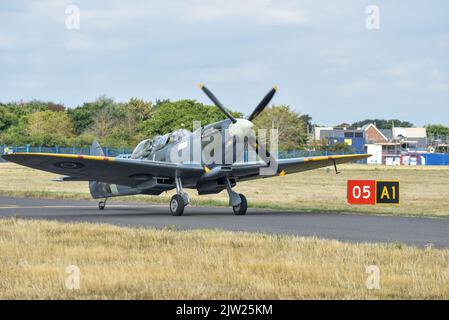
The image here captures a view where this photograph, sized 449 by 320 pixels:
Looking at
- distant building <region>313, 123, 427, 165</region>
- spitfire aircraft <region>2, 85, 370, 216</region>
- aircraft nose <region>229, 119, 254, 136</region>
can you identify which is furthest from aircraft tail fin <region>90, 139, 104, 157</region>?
distant building <region>313, 123, 427, 165</region>

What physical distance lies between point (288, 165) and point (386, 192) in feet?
15.4

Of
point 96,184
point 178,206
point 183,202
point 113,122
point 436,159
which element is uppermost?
point 113,122

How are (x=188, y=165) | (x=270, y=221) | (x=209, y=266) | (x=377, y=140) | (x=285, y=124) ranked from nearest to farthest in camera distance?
(x=209, y=266) < (x=270, y=221) < (x=188, y=165) < (x=285, y=124) < (x=377, y=140)

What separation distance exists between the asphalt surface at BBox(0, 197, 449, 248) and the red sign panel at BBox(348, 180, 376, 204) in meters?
4.24

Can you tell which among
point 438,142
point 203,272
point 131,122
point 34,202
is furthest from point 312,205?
point 438,142

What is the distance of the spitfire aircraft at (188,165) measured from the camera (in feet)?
78.0

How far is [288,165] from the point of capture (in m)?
26.2

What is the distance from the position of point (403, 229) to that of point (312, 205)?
→ 36.6 feet

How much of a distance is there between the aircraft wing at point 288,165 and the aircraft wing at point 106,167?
1202mm

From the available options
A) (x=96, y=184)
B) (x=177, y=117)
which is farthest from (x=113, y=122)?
(x=96, y=184)

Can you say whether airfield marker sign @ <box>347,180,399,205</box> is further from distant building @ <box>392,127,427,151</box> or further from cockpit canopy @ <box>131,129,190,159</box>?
distant building @ <box>392,127,427,151</box>

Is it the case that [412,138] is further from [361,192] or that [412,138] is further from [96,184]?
[96,184]

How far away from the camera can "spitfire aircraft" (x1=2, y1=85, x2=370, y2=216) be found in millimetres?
23781

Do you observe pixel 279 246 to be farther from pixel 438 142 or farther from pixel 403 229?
pixel 438 142
